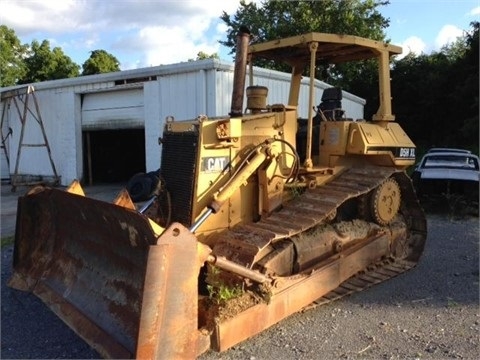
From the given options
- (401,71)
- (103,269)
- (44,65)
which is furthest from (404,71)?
(103,269)

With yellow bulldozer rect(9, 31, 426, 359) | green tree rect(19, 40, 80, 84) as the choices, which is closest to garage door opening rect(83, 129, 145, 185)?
yellow bulldozer rect(9, 31, 426, 359)

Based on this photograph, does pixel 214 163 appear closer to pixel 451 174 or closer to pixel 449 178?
pixel 449 178

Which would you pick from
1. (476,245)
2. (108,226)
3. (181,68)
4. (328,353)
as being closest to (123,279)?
(108,226)

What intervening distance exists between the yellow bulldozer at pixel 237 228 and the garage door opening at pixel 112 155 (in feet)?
36.4

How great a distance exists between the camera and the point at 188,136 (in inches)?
195

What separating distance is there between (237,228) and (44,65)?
3262 cm

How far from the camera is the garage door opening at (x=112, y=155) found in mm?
16328

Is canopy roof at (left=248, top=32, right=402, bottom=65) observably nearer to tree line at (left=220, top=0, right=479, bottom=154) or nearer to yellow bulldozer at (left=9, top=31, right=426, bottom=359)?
yellow bulldozer at (left=9, top=31, right=426, bottom=359)

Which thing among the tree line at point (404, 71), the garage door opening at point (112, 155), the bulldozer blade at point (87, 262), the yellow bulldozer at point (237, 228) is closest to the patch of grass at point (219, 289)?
the yellow bulldozer at point (237, 228)

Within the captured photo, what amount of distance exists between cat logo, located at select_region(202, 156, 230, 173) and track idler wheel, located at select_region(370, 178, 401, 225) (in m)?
2.04

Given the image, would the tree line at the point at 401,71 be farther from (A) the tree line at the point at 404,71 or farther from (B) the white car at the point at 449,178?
(B) the white car at the point at 449,178

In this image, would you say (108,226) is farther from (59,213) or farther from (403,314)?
(403,314)

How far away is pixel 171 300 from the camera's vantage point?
11.6ft

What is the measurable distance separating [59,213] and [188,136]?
156 centimetres
